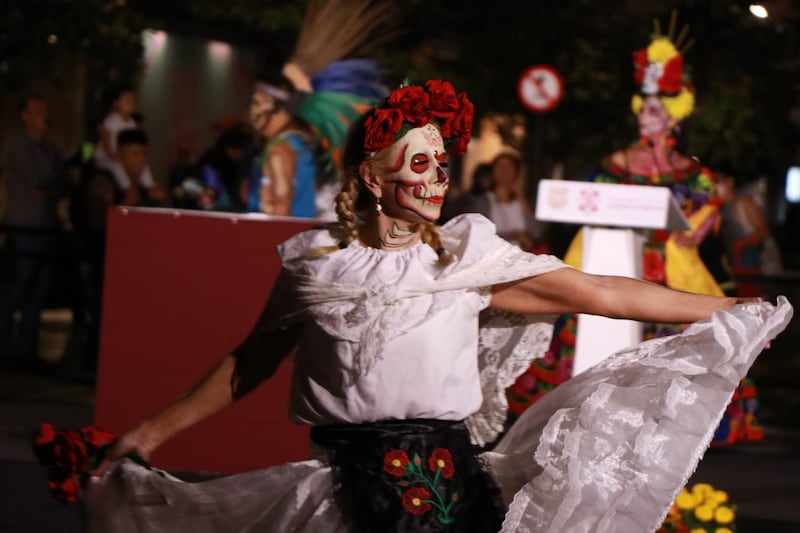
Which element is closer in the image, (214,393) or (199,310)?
(214,393)

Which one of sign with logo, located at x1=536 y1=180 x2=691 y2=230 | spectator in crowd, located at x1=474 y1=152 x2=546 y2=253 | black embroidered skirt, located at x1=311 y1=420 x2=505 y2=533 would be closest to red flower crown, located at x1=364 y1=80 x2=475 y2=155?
black embroidered skirt, located at x1=311 y1=420 x2=505 y2=533

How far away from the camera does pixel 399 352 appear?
3.76m

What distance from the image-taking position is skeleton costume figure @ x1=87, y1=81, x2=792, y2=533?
12.3 ft

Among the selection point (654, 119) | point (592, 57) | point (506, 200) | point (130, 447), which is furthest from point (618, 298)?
point (592, 57)

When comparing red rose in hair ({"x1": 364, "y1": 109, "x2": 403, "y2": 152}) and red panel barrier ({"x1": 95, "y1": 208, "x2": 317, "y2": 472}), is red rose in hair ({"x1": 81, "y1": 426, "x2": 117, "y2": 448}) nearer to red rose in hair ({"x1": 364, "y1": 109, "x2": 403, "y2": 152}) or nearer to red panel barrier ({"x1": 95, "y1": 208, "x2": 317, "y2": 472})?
red rose in hair ({"x1": 364, "y1": 109, "x2": 403, "y2": 152})

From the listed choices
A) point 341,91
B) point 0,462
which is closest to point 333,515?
point 0,462

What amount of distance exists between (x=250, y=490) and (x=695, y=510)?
2.31 meters

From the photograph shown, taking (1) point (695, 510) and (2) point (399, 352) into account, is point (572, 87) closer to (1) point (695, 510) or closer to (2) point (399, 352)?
(1) point (695, 510)

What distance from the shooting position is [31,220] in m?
11.2

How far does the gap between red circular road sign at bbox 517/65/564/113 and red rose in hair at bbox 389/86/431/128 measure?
13180 mm

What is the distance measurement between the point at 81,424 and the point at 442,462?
5457 mm

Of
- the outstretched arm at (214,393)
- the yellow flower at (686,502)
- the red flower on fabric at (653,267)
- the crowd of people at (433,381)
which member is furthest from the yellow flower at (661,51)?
the outstretched arm at (214,393)

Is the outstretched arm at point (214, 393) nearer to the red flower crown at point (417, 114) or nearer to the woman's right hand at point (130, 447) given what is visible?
the woman's right hand at point (130, 447)

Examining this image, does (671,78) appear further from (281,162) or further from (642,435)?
(642,435)
